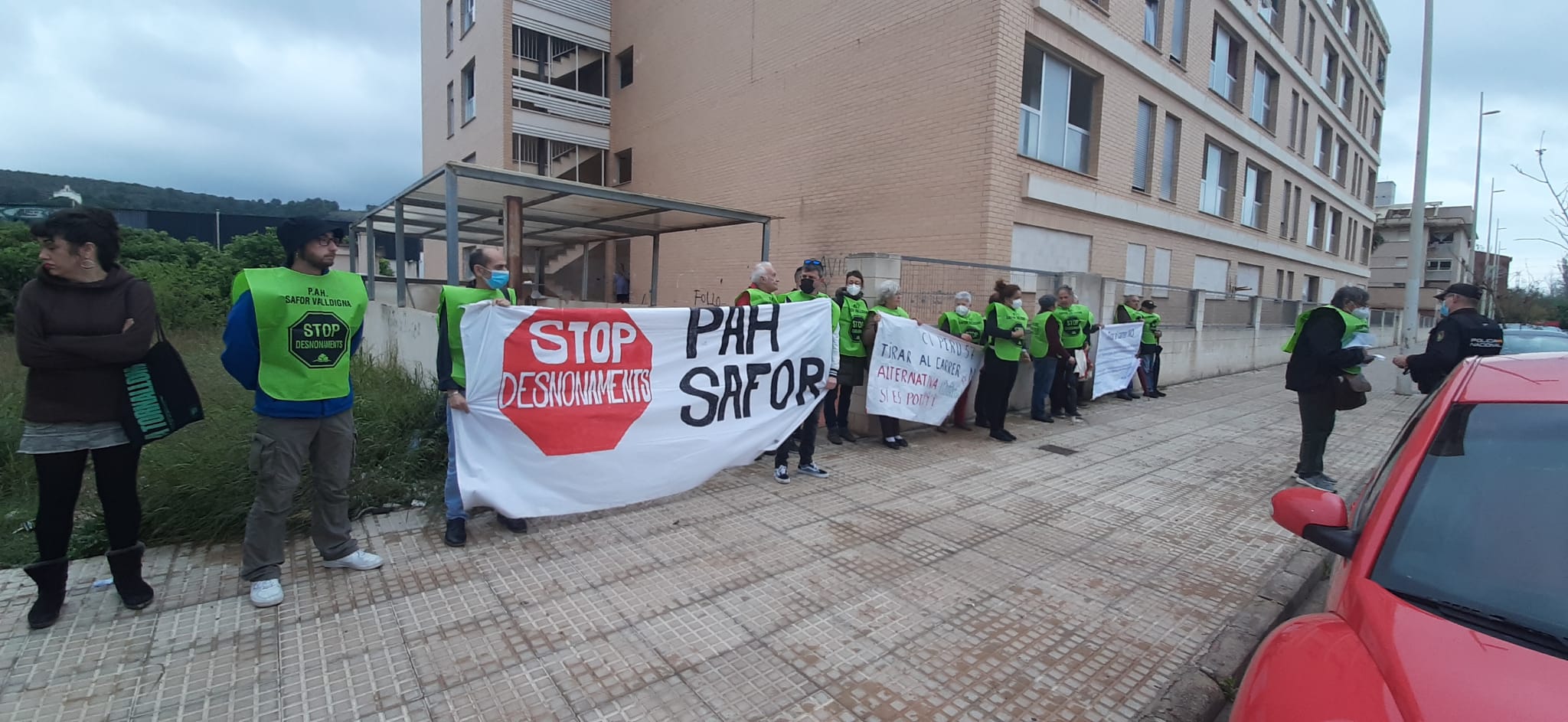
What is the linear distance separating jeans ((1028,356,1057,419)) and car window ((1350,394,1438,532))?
20.1ft

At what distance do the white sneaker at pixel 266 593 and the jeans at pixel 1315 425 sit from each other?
7.37 metres

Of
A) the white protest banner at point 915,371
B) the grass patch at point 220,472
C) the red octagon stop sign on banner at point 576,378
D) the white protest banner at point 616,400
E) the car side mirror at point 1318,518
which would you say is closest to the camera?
the car side mirror at point 1318,518

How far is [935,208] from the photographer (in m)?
11.6

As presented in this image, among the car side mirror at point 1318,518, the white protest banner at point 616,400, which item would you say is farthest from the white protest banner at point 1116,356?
the car side mirror at point 1318,518

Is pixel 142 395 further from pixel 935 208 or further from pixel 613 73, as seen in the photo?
pixel 613 73

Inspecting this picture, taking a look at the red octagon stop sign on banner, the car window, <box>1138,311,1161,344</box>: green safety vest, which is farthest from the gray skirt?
<box>1138,311,1161,344</box>: green safety vest

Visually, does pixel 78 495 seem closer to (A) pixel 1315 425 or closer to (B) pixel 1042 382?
(A) pixel 1315 425

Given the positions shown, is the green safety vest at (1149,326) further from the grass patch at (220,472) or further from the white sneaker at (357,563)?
the white sneaker at (357,563)

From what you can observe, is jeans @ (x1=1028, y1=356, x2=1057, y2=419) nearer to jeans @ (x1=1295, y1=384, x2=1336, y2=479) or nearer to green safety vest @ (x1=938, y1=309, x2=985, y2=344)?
green safety vest @ (x1=938, y1=309, x2=985, y2=344)

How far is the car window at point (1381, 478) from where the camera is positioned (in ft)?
7.44

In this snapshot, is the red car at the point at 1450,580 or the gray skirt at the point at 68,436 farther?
the gray skirt at the point at 68,436

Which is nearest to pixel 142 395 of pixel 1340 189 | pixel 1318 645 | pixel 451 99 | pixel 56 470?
pixel 56 470

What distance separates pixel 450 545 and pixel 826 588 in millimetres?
2255

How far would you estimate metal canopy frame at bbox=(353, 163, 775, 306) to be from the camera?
8.00 metres
